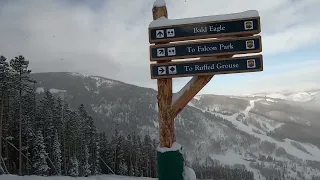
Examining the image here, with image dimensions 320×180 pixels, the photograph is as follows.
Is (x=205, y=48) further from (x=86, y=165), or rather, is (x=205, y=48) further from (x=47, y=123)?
(x=86, y=165)

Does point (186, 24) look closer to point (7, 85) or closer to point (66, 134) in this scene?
point (7, 85)

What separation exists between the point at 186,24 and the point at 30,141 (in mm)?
36871

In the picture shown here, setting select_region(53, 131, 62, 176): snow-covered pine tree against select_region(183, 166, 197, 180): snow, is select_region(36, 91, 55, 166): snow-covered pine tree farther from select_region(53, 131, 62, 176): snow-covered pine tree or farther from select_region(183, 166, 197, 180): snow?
select_region(183, 166, 197, 180): snow

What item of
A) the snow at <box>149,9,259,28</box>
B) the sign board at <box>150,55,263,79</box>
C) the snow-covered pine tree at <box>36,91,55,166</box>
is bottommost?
the snow-covered pine tree at <box>36,91,55,166</box>

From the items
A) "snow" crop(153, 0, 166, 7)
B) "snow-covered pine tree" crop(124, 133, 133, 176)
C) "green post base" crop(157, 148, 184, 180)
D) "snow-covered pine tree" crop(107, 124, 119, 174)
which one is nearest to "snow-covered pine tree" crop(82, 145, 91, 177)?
"snow-covered pine tree" crop(107, 124, 119, 174)

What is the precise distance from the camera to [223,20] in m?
8.39

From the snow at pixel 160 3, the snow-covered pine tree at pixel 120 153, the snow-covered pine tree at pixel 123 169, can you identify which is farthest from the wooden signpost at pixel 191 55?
the snow-covered pine tree at pixel 120 153

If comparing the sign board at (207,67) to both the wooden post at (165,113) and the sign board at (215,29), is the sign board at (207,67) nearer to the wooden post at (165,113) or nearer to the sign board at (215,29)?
the wooden post at (165,113)

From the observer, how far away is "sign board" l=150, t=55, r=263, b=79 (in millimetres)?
8266

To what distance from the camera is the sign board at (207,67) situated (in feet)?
27.1

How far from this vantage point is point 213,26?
8.42m

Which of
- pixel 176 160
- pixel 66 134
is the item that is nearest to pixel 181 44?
pixel 176 160

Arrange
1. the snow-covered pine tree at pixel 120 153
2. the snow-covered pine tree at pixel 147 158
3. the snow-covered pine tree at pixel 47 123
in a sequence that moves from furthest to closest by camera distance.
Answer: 1. the snow-covered pine tree at pixel 147 158
2. the snow-covered pine tree at pixel 120 153
3. the snow-covered pine tree at pixel 47 123

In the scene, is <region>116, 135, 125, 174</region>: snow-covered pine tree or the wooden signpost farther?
<region>116, 135, 125, 174</region>: snow-covered pine tree
